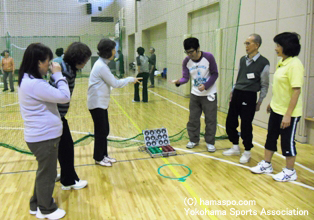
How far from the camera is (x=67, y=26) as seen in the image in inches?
285

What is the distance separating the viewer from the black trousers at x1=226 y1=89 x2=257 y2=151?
3.45 meters

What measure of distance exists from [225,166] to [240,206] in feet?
3.04

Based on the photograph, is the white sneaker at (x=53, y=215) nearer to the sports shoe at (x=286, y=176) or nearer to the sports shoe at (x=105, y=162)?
the sports shoe at (x=105, y=162)

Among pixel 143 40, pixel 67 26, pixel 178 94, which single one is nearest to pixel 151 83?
pixel 178 94

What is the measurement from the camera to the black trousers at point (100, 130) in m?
3.21

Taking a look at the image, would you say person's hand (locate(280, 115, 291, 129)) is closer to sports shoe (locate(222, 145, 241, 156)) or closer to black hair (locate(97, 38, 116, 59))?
sports shoe (locate(222, 145, 241, 156))

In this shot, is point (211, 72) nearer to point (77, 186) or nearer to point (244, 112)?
point (244, 112)

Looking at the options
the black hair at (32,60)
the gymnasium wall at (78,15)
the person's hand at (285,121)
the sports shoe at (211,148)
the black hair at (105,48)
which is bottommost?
the sports shoe at (211,148)

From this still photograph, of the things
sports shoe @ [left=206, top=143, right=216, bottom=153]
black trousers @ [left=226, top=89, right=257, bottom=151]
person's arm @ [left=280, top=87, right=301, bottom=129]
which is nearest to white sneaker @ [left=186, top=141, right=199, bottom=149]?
sports shoe @ [left=206, top=143, right=216, bottom=153]

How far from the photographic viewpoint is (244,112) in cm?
349

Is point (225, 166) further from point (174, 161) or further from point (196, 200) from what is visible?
point (196, 200)

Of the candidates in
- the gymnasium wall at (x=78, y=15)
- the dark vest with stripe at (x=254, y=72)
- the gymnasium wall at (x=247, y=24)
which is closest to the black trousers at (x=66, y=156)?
the dark vest with stripe at (x=254, y=72)

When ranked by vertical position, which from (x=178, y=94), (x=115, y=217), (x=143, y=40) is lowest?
(x=115, y=217)

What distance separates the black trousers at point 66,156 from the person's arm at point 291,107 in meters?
2.15
